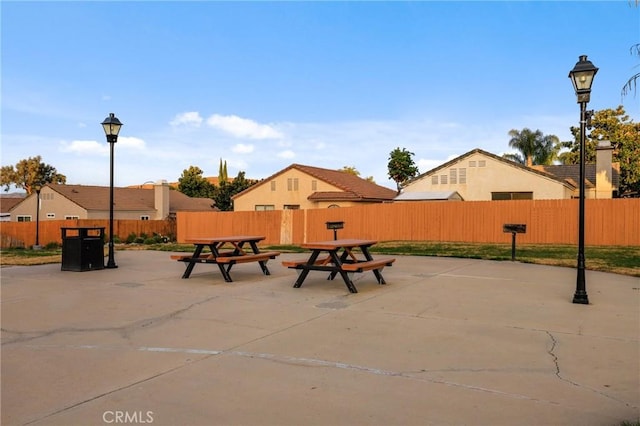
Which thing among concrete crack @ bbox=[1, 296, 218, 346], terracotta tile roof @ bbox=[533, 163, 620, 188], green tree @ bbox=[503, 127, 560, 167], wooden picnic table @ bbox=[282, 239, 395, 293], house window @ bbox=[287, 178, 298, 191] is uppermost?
green tree @ bbox=[503, 127, 560, 167]

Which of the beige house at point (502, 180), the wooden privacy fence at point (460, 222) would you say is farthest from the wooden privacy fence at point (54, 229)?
the beige house at point (502, 180)

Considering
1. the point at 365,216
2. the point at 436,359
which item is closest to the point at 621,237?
the point at 365,216

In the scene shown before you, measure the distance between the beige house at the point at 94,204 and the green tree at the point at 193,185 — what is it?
1714cm

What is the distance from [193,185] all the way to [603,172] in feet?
162

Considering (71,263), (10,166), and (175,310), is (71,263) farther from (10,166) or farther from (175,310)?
(10,166)

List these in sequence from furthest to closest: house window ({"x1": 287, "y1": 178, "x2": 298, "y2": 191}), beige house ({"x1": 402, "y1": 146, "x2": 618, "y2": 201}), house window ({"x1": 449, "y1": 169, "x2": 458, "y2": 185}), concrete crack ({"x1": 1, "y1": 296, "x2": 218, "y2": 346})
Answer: house window ({"x1": 287, "y1": 178, "x2": 298, "y2": 191})
house window ({"x1": 449, "y1": 169, "x2": 458, "y2": 185})
beige house ({"x1": 402, "y1": 146, "x2": 618, "y2": 201})
concrete crack ({"x1": 1, "y1": 296, "x2": 218, "y2": 346})

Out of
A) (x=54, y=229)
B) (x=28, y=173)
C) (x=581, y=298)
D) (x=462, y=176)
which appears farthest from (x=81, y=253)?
(x=28, y=173)

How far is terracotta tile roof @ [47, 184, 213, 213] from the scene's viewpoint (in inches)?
1644

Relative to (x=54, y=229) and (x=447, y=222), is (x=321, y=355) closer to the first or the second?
(x=447, y=222)

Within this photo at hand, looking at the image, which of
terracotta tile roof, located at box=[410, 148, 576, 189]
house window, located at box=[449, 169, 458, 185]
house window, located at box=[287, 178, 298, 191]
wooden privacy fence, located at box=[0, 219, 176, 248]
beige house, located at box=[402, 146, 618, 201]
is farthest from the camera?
house window, located at box=[287, 178, 298, 191]

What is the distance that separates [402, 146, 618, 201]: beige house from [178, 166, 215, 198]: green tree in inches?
1526

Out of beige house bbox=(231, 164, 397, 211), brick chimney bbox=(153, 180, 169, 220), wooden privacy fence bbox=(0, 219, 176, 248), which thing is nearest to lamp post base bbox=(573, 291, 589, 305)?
beige house bbox=(231, 164, 397, 211)

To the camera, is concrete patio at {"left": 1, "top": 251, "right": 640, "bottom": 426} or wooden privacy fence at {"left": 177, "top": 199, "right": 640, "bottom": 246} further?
wooden privacy fence at {"left": 177, "top": 199, "right": 640, "bottom": 246}

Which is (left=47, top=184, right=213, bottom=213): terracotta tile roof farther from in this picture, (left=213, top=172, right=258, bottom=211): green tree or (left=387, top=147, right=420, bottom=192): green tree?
(left=387, top=147, right=420, bottom=192): green tree
